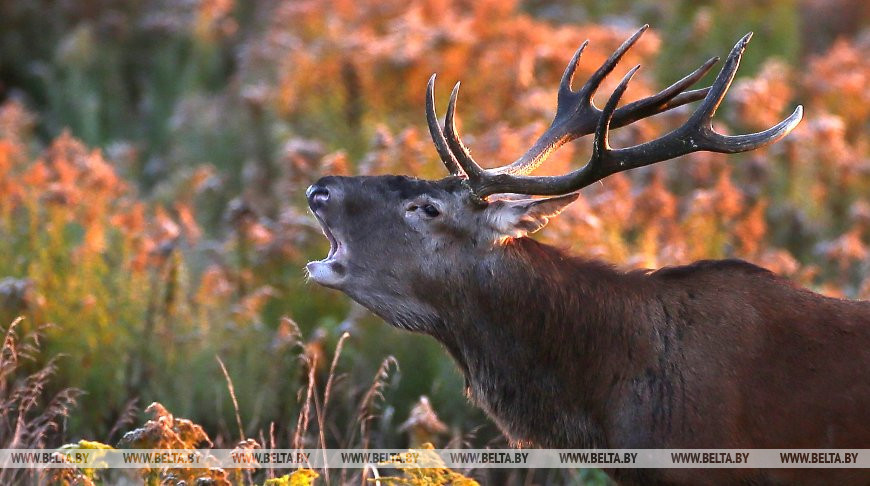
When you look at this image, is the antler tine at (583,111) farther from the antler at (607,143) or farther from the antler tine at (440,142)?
the antler tine at (440,142)

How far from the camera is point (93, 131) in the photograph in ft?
38.9

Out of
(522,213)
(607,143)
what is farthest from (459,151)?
(607,143)

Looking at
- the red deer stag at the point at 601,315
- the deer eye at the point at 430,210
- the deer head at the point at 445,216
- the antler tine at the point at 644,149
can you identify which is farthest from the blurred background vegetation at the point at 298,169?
the antler tine at the point at 644,149

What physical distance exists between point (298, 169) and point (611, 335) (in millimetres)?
4272

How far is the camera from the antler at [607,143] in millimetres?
4664

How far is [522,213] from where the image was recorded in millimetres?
4742

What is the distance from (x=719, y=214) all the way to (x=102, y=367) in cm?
451

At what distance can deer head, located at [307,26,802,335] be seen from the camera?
15.6 ft

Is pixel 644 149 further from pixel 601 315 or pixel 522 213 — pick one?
pixel 601 315

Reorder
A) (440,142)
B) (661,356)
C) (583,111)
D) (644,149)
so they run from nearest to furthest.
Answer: (661,356) → (644,149) → (440,142) → (583,111)

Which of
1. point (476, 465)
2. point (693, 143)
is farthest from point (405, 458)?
point (693, 143)

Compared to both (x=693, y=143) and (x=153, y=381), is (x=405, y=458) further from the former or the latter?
(x=153, y=381)

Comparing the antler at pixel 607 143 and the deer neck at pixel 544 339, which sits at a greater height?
the antler at pixel 607 143

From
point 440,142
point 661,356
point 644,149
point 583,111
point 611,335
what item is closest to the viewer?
point 661,356
